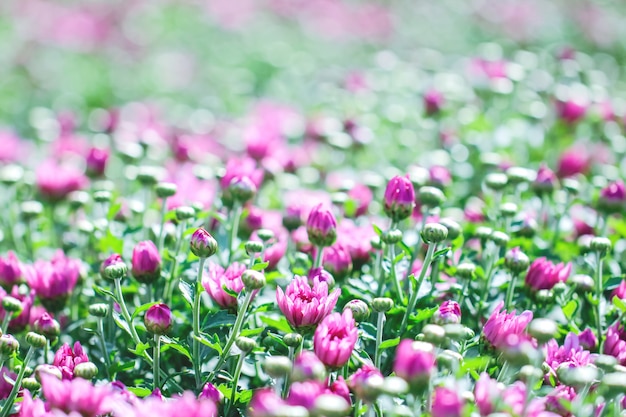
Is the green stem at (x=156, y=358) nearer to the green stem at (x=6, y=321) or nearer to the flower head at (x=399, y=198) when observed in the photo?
the green stem at (x=6, y=321)

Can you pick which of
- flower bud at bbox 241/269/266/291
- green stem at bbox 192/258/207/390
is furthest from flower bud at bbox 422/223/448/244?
green stem at bbox 192/258/207/390

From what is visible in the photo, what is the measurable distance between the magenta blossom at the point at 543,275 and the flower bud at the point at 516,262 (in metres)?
0.11

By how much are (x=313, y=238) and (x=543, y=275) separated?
67cm

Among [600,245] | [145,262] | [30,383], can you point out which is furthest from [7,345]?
[600,245]

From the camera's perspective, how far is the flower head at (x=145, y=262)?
7.41 ft

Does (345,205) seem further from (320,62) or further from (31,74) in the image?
(31,74)

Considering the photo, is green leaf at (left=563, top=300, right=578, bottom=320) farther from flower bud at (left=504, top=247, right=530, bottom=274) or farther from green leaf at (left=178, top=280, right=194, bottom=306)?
green leaf at (left=178, top=280, right=194, bottom=306)

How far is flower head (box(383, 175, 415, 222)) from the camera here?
2.38 meters

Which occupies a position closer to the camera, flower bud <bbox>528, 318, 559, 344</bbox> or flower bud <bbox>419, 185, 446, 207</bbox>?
flower bud <bbox>528, 318, 559, 344</bbox>

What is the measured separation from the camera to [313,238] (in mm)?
2385

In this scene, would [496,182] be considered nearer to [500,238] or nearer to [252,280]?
[500,238]

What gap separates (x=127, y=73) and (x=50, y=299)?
169 inches

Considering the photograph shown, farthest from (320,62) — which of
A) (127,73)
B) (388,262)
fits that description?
(388,262)

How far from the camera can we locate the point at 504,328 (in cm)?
192
